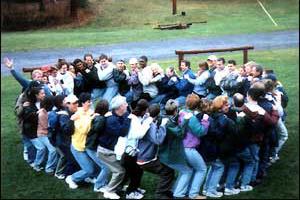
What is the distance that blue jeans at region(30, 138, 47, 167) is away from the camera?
17.2ft

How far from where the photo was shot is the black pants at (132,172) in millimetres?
4613

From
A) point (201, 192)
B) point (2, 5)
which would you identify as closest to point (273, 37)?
point (201, 192)

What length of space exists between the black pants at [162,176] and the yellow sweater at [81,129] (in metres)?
0.58

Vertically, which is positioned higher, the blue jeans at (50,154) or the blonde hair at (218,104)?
the blonde hair at (218,104)

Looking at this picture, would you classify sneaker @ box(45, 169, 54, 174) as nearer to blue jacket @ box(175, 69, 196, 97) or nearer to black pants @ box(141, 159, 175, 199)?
black pants @ box(141, 159, 175, 199)

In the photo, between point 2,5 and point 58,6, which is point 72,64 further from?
point 2,5

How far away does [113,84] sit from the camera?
6.79 m

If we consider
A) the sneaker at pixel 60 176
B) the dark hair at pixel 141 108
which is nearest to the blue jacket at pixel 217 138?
the dark hair at pixel 141 108

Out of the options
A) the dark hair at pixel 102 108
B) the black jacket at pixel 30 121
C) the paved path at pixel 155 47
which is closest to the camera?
the dark hair at pixel 102 108

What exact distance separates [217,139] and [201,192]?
1.64ft

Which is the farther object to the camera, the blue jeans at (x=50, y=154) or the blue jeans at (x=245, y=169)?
the blue jeans at (x=50, y=154)

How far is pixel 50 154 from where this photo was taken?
17.2ft

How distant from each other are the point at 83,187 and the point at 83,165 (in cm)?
20

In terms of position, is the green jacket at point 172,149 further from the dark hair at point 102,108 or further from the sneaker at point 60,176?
the sneaker at point 60,176
